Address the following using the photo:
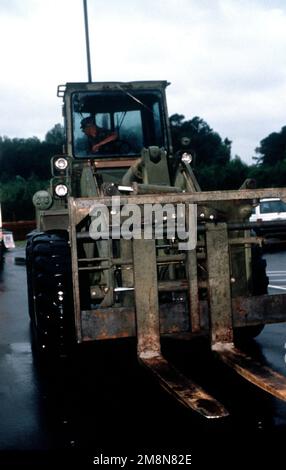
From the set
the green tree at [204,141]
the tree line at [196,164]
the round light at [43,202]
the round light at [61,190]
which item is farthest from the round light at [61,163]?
the green tree at [204,141]

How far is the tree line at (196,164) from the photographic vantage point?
4053 cm

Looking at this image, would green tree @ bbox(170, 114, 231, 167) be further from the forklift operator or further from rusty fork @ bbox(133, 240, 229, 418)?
rusty fork @ bbox(133, 240, 229, 418)

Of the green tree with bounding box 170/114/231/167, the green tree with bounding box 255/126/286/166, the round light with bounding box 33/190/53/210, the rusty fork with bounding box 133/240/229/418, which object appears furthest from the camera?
the green tree with bounding box 255/126/286/166

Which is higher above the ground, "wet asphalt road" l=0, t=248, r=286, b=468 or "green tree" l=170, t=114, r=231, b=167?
"green tree" l=170, t=114, r=231, b=167

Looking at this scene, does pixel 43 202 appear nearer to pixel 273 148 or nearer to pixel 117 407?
pixel 117 407

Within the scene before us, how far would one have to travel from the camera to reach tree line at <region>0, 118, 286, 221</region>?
4053 cm

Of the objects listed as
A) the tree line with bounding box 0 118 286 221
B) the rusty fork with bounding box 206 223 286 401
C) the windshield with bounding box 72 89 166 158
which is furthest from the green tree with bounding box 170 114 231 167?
the rusty fork with bounding box 206 223 286 401

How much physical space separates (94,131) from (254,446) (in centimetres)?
482

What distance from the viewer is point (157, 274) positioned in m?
6.25

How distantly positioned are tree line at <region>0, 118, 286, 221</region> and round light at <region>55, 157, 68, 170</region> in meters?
18.4

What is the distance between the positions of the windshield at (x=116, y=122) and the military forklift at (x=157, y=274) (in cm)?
67

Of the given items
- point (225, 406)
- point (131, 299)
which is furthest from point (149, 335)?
point (225, 406)

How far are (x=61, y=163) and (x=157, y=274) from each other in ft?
7.39

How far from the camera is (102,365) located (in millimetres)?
7125
